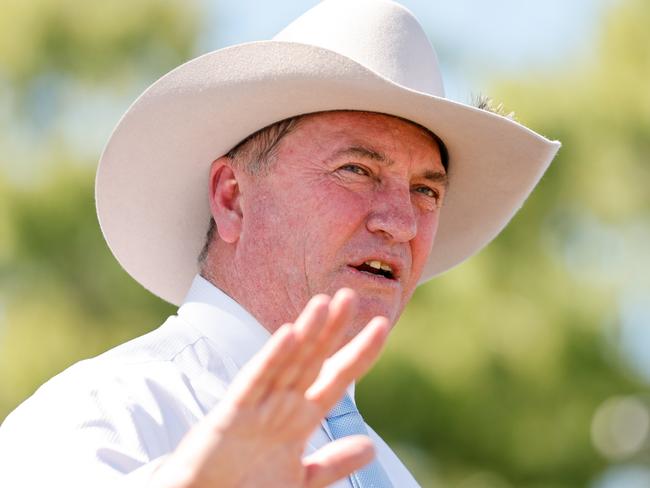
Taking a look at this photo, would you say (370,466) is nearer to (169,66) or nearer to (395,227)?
(395,227)

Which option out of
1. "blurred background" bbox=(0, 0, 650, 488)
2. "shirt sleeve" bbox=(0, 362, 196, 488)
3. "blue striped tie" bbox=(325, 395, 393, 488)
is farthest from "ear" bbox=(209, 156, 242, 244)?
"blurred background" bbox=(0, 0, 650, 488)

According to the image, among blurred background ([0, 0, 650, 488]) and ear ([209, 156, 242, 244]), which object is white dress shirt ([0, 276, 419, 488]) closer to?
ear ([209, 156, 242, 244])

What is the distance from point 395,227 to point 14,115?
9.86m

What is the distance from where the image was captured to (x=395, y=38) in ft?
12.0

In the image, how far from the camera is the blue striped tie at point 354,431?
3139mm

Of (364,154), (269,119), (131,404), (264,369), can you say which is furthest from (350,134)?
(264,369)

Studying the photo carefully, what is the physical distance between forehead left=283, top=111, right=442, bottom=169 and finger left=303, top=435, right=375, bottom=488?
1.37 meters

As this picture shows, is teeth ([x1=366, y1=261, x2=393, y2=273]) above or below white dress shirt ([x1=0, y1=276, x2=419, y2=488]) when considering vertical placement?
above

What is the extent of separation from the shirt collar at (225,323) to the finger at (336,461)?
1.00 metres

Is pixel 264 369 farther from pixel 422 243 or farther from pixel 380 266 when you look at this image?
pixel 422 243

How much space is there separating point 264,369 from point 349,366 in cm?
17

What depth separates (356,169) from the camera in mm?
3445

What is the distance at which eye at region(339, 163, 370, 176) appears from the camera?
344cm

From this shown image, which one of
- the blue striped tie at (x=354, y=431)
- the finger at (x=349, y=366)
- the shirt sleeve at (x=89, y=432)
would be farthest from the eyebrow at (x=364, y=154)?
the finger at (x=349, y=366)
